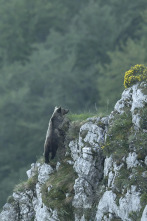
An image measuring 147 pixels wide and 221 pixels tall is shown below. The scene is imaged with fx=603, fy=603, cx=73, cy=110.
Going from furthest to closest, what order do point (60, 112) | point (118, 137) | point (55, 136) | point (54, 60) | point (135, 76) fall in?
point (54, 60)
point (60, 112)
point (55, 136)
point (135, 76)
point (118, 137)

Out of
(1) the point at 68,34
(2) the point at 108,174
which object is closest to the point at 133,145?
(2) the point at 108,174

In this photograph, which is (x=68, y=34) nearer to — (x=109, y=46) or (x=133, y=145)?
(x=109, y=46)

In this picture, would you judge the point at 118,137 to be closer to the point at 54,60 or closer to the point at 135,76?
the point at 135,76

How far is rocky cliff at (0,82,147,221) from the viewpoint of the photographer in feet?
50.8

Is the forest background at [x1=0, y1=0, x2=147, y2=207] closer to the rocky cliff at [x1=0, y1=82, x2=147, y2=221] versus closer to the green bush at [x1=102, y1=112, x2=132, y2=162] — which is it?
the rocky cliff at [x1=0, y1=82, x2=147, y2=221]

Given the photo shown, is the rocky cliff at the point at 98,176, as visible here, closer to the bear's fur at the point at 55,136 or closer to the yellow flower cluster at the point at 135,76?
the yellow flower cluster at the point at 135,76

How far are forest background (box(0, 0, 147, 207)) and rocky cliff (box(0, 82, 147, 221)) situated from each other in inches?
962

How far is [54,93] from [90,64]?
6.86 m

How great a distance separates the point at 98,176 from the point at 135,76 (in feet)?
11.0

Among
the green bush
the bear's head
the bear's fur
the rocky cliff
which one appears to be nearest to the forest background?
the bear's head

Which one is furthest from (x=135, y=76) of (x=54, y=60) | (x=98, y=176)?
(x=54, y=60)

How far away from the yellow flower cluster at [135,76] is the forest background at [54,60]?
86.2 feet

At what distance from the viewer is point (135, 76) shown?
1841cm

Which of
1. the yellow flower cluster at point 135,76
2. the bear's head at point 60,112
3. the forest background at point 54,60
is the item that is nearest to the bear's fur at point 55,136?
the bear's head at point 60,112
